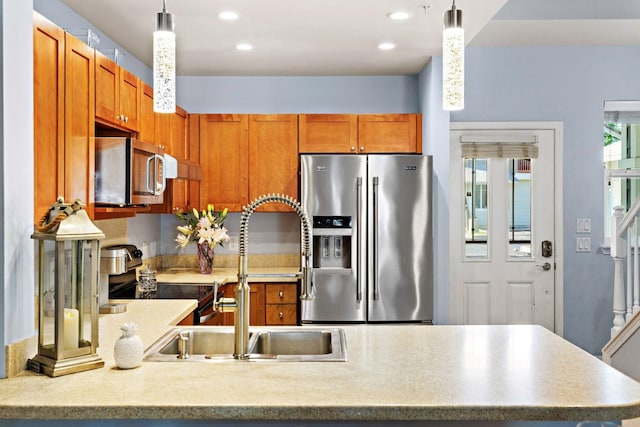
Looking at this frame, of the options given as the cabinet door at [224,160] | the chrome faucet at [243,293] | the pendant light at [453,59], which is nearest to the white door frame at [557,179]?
the cabinet door at [224,160]

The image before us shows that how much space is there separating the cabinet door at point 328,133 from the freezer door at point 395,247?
1.53 ft

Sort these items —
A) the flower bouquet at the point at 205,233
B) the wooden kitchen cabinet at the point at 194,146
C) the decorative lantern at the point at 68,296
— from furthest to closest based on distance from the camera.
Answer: the wooden kitchen cabinet at the point at 194,146, the flower bouquet at the point at 205,233, the decorative lantern at the point at 68,296

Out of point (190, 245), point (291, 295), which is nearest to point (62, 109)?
point (291, 295)

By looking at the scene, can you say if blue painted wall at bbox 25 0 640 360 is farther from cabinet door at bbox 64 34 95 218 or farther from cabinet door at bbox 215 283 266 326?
cabinet door at bbox 64 34 95 218

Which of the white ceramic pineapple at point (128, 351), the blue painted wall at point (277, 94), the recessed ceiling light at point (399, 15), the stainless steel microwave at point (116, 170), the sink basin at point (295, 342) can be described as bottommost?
the sink basin at point (295, 342)

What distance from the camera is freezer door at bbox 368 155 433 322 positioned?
416 centimetres

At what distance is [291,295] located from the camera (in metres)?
4.28

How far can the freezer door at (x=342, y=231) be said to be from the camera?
4.16 metres

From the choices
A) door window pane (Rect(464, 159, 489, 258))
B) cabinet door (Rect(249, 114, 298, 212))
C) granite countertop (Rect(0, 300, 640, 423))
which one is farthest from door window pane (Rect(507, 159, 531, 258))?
granite countertop (Rect(0, 300, 640, 423))

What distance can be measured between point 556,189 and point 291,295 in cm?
236

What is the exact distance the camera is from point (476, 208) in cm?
477

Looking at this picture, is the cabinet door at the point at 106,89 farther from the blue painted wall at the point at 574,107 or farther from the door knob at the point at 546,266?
the door knob at the point at 546,266

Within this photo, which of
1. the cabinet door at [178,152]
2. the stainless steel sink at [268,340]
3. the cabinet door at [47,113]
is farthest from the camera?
the cabinet door at [178,152]

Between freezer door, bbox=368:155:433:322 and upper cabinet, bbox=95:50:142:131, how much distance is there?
1.71 m
